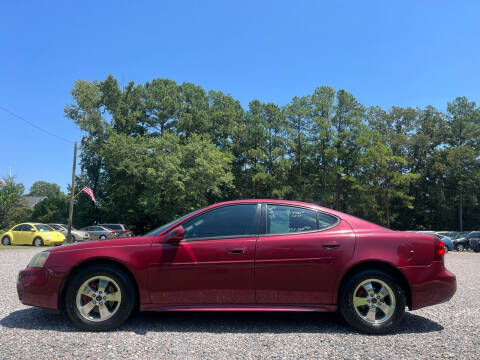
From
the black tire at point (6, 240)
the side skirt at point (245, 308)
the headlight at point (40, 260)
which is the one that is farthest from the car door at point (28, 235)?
the side skirt at point (245, 308)

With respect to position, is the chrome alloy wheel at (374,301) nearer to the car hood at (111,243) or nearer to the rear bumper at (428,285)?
the rear bumper at (428,285)

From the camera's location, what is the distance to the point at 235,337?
12.6 feet

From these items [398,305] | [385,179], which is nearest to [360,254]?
[398,305]

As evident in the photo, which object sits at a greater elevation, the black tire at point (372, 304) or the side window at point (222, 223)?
the side window at point (222, 223)

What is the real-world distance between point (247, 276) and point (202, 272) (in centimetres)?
51

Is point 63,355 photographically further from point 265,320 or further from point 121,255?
point 265,320

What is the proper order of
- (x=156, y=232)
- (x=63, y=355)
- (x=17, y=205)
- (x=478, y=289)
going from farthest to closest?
(x=17, y=205) → (x=478, y=289) → (x=156, y=232) → (x=63, y=355)

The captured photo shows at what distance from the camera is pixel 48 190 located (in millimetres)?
120500

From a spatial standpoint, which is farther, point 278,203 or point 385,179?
point 385,179

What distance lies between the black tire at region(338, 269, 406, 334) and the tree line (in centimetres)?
3181

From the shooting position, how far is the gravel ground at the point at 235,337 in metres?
3.38

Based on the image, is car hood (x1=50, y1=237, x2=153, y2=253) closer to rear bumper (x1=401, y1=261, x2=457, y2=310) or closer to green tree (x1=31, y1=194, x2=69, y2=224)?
rear bumper (x1=401, y1=261, x2=457, y2=310)

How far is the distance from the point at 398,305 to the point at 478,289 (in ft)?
13.7

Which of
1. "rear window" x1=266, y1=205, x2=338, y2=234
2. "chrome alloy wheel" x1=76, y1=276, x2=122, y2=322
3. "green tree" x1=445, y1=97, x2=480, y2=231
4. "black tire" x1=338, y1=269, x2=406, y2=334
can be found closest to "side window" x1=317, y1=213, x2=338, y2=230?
"rear window" x1=266, y1=205, x2=338, y2=234
